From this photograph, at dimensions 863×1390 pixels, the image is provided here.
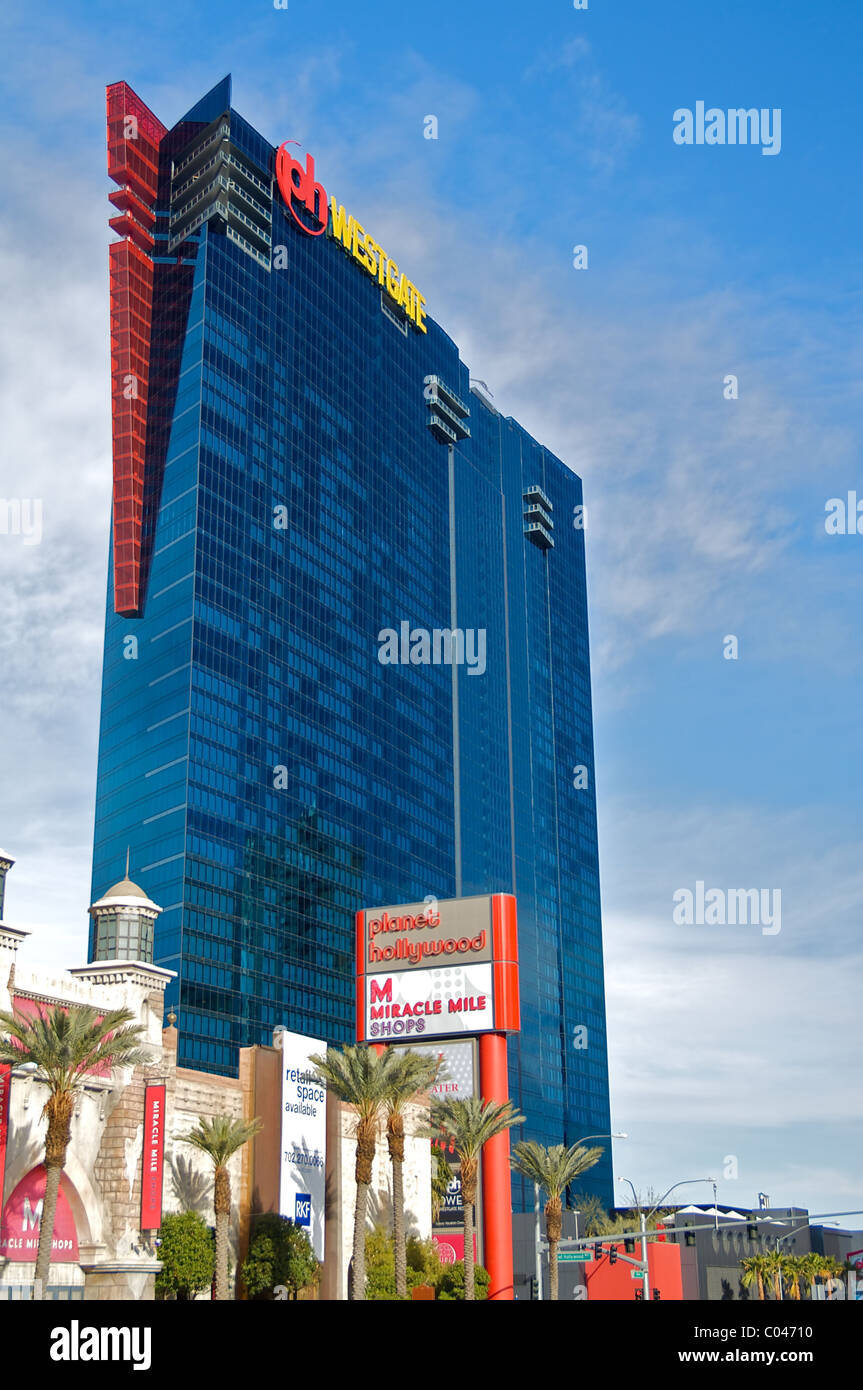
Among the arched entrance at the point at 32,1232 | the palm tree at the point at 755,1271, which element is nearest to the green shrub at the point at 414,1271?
the arched entrance at the point at 32,1232

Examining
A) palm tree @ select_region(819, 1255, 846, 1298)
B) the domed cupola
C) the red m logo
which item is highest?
the domed cupola

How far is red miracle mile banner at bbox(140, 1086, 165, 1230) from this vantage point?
54344 millimetres

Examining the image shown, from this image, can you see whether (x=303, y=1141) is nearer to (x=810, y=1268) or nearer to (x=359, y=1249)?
(x=359, y=1249)

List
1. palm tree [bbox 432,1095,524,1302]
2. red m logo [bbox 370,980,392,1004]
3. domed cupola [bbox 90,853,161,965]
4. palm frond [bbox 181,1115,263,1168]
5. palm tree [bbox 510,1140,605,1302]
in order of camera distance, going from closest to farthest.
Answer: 1. palm frond [bbox 181,1115,263,1168]
2. domed cupola [bbox 90,853,161,965]
3. palm tree [bbox 432,1095,524,1302]
4. palm tree [bbox 510,1140,605,1302]
5. red m logo [bbox 370,980,392,1004]

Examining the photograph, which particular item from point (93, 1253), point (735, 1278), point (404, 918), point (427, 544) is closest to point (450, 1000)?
point (404, 918)

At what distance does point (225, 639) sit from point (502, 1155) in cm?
7752

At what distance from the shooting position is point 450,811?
188625mm

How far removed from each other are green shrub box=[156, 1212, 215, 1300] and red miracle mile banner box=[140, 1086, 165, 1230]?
5.85 feet

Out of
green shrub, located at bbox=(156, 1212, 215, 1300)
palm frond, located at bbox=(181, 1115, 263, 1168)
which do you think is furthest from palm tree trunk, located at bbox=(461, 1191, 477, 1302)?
green shrub, located at bbox=(156, 1212, 215, 1300)

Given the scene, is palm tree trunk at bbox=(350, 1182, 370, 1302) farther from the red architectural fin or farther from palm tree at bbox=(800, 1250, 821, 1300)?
the red architectural fin

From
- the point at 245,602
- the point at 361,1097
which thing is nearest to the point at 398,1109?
the point at 361,1097

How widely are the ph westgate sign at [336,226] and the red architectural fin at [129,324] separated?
57.2 feet

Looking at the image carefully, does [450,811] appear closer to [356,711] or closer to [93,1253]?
[356,711]

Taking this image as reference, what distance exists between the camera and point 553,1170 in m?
73.1
